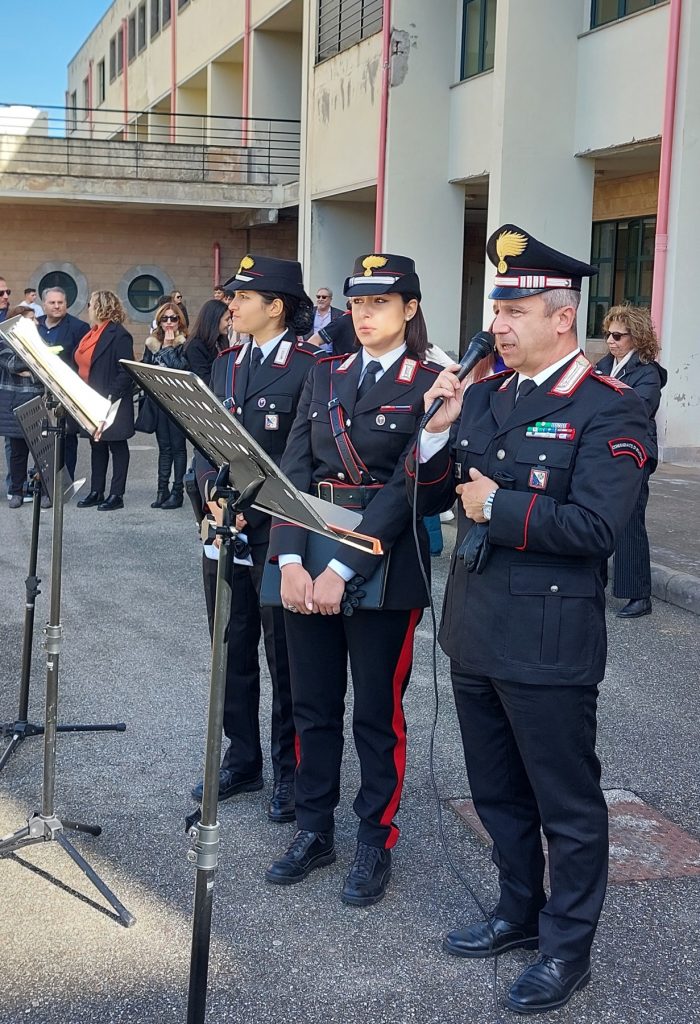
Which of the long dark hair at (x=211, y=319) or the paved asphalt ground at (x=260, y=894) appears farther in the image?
the long dark hair at (x=211, y=319)

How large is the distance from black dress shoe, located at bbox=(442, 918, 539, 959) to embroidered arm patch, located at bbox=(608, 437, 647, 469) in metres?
1.44

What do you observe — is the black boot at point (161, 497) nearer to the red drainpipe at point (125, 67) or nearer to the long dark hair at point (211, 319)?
the long dark hair at point (211, 319)

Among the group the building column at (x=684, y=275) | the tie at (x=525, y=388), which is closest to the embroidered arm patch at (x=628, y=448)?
the tie at (x=525, y=388)

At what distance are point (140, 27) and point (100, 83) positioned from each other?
368 inches

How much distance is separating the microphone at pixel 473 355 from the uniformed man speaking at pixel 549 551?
0.05 metres

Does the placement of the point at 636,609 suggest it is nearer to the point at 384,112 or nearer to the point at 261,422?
the point at 261,422

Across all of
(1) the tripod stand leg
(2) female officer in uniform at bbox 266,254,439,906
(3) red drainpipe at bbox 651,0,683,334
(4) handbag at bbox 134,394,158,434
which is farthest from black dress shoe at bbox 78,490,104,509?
(2) female officer in uniform at bbox 266,254,439,906

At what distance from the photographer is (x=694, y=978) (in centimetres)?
326

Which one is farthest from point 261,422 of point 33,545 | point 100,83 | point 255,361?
point 100,83

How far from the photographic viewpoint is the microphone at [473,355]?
10.2 feet

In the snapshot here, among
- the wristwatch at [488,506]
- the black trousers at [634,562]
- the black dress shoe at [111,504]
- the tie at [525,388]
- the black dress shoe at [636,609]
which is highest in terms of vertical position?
the tie at [525,388]

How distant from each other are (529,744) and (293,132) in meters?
25.7

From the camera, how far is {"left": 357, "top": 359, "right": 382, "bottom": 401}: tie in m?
3.74

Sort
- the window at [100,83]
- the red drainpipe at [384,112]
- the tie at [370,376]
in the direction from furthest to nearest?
the window at [100,83]
the red drainpipe at [384,112]
the tie at [370,376]
